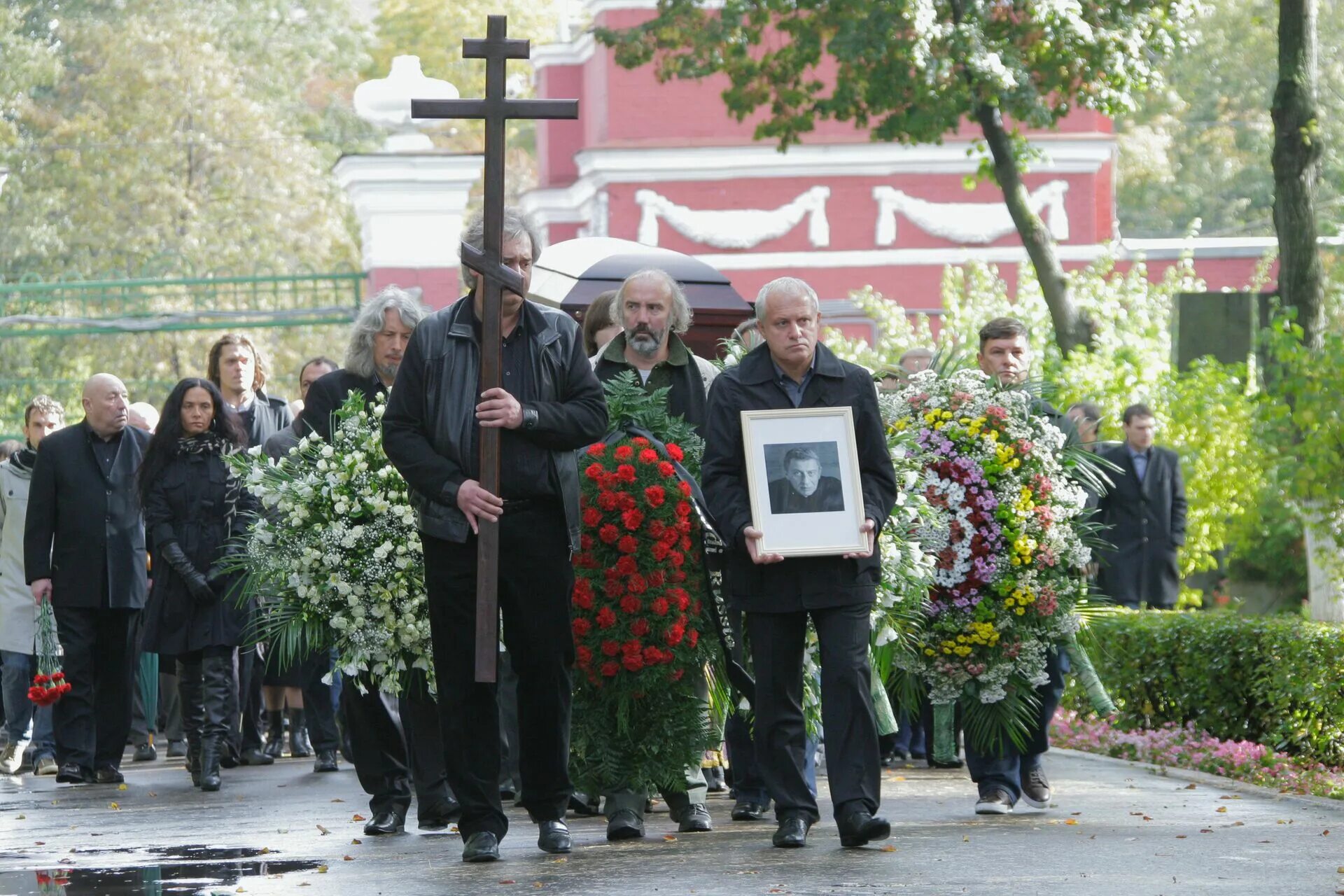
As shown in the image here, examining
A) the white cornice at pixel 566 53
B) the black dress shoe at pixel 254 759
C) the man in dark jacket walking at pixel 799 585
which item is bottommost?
the black dress shoe at pixel 254 759

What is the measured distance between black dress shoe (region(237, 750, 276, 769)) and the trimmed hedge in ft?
16.2

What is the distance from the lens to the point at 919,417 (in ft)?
31.5

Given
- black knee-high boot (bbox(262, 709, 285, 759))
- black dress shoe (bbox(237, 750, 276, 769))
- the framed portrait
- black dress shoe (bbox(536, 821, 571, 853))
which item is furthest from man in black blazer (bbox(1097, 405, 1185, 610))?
black dress shoe (bbox(536, 821, 571, 853))

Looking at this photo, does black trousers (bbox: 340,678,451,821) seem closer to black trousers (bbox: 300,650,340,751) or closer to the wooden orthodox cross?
the wooden orthodox cross

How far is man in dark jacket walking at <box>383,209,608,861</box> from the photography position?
800 cm

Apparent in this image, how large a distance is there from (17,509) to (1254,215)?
45054 millimetres

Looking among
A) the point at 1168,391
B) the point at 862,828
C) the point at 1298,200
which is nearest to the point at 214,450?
the point at 862,828

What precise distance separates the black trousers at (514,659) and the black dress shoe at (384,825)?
1.04 meters

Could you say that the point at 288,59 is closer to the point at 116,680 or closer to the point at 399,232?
the point at 399,232

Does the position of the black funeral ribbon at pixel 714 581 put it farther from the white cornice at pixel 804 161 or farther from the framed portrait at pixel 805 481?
the white cornice at pixel 804 161

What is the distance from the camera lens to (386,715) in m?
9.37

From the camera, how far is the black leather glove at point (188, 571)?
11727 mm

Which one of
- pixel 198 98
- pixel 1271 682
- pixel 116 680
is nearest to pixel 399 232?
pixel 116 680

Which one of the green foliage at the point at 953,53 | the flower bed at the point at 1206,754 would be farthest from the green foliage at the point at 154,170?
the flower bed at the point at 1206,754
